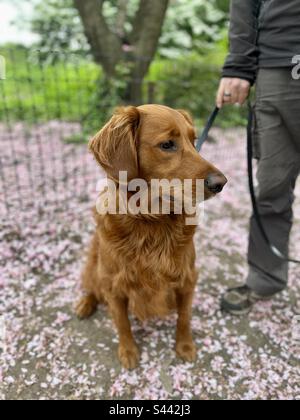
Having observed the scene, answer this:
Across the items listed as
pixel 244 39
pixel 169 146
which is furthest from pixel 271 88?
pixel 169 146

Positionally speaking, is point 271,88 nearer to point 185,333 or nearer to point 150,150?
point 150,150

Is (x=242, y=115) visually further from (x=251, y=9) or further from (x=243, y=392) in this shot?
(x=243, y=392)

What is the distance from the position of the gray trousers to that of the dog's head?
65 cm

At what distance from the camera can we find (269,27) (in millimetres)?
2021

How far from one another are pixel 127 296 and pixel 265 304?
4.23ft

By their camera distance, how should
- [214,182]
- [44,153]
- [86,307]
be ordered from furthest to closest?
[44,153]
[86,307]
[214,182]

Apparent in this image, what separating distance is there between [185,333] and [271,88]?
66.8 inches

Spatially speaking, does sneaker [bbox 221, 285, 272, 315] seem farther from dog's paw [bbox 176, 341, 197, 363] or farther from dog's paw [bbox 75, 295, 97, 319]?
dog's paw [bbox 75, 295, 97, 319]

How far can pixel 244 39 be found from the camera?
2125 millimetres

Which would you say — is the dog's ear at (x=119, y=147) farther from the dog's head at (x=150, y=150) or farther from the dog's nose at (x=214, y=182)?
the dog's nose at (x=214, y=182)

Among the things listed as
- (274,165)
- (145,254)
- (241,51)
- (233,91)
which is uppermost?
(241,51)

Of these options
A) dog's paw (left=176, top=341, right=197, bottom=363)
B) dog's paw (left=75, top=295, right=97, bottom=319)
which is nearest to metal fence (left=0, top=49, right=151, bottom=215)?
dog's paw (left=75, top=295, right=97, bottom=319)

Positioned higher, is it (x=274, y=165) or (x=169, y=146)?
A: (x=169, y=146)

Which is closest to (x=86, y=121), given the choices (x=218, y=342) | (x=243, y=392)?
(x=218, y=342)
